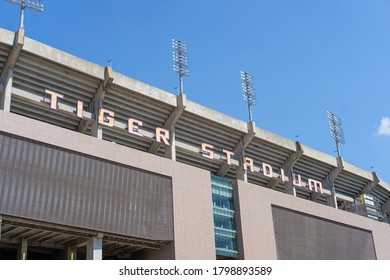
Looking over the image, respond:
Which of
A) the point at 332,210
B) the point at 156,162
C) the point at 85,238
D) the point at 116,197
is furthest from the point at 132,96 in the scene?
the point at 332,210

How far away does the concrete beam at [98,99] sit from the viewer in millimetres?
50031

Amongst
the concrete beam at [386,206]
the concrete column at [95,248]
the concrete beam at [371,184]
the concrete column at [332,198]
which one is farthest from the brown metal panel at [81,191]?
the concrete beam at [386,206]

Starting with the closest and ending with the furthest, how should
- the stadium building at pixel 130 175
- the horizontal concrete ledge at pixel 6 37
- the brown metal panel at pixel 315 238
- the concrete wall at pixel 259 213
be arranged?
the stadium building at pixel 130 175
the horizontal concrete ledge at pixel 6 37
the concrete wall at pixel 259 213
the brown metal panel at pixel 315 238

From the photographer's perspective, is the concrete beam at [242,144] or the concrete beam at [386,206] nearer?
the concrete beam at [242,144]

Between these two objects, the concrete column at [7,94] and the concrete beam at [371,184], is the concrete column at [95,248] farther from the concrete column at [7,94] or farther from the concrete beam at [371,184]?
the concrete beam at [371,184]

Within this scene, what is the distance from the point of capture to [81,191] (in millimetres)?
45281

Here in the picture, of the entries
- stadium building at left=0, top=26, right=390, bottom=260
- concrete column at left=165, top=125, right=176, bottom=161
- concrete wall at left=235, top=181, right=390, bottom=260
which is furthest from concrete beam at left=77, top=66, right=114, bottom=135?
concrete wall at left=235, top=181, right=390, bottom=260

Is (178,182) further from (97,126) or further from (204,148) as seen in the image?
(97,126)

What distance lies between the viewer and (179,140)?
58250mm

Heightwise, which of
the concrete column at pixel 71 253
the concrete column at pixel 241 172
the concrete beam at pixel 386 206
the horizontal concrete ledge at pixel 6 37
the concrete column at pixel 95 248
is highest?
the horizontal concrete ledge at pixel 6 37

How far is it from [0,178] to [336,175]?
47.5 meters

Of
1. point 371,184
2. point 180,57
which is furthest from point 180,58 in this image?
point 371,184

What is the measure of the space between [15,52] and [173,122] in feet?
57.5

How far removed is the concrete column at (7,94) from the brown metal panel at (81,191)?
3.32 m
